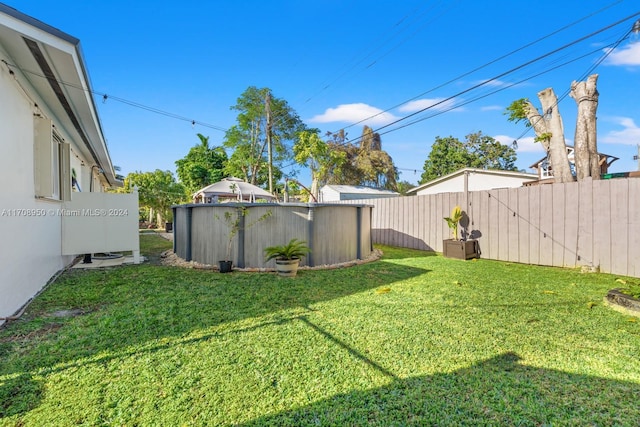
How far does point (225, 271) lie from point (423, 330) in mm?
3762

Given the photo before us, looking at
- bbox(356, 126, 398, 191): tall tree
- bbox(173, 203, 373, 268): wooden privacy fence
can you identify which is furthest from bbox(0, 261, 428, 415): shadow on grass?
bbox(356, 126, 398, 191): tall tree

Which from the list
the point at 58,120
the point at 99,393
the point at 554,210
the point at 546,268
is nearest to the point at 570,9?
the point at 554,210

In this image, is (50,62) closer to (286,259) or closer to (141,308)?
(141,308)

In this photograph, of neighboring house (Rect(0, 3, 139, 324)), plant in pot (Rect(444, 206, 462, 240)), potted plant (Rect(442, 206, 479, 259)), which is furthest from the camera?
plant in pot (Rect(444, 206, 462, 240))

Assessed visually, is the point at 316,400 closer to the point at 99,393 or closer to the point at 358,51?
the point at 99,393

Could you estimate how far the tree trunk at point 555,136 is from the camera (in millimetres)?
6824

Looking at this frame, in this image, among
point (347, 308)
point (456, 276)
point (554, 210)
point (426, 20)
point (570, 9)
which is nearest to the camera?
point (347, 308)

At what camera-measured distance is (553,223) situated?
5.83m

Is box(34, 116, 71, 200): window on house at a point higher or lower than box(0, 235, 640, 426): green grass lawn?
higher

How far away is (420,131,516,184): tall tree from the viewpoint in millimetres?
30297

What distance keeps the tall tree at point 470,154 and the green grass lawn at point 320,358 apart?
29.6m

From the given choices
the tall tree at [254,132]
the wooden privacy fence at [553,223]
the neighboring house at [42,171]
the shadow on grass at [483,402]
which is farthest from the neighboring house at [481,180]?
the shadow on grass at [483,402]

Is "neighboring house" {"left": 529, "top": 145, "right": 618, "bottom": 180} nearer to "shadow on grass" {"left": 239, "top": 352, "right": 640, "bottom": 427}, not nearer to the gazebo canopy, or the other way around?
the gazebo canopy

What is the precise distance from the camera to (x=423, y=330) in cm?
271
